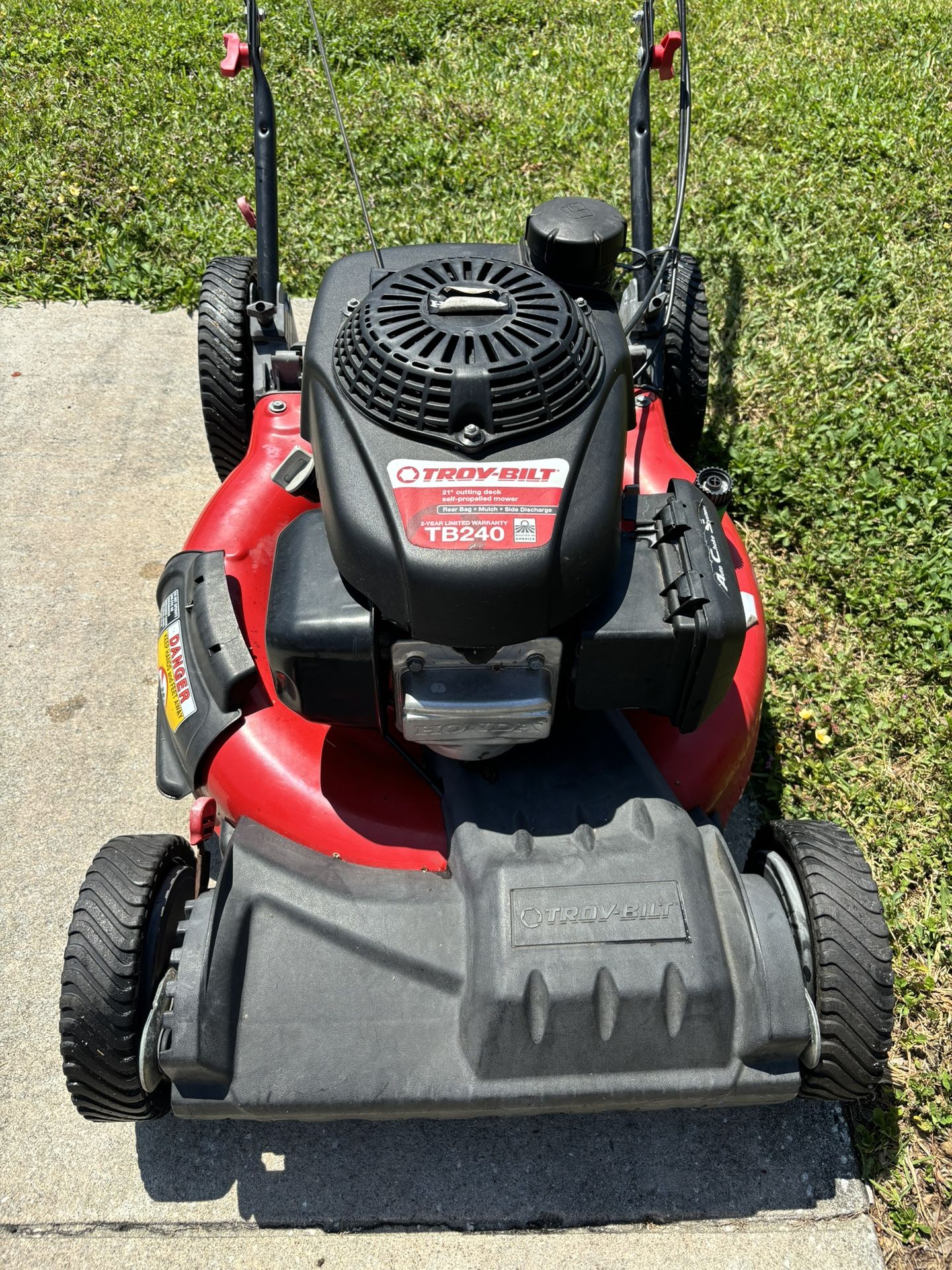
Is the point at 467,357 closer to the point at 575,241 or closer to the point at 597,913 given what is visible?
the point at 575,241

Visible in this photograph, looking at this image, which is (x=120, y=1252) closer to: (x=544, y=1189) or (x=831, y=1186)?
(x=544, y=1189)

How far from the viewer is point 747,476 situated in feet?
11.0

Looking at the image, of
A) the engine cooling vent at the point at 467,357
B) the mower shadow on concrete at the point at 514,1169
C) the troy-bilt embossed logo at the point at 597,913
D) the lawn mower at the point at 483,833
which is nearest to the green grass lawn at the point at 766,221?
the mower shadow on concrete at the point at 514,1169

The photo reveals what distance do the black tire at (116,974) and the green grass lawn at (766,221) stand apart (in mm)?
1378

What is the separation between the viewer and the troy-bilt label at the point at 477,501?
63.7 inches

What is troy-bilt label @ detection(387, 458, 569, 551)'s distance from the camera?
162cm

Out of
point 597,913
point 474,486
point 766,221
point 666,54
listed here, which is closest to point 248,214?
point 666,54

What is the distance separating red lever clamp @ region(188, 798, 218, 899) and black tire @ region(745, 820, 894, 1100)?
3.62 ft

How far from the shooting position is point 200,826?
205cm

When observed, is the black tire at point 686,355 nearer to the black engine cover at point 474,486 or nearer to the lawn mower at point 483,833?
the lawn mower at point 483,833

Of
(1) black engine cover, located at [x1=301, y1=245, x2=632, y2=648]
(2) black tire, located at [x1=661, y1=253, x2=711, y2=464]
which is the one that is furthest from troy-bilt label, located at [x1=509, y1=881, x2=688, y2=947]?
(2) black tire, located at [x1=661, y1=253, x2=711, y2=464]

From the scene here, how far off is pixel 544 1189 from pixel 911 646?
1.72m

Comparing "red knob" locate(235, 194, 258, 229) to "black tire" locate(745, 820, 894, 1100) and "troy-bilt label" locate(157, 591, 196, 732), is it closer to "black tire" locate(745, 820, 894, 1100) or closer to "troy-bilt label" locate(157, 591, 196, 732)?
"troy-bilt label" locate(157, 591, 196, 732)

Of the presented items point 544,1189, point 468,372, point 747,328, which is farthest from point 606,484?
point 747,328
